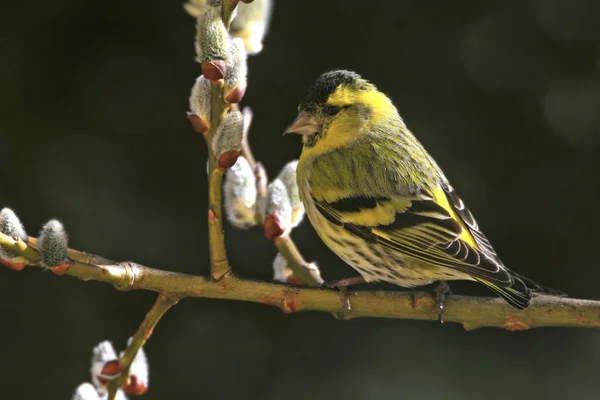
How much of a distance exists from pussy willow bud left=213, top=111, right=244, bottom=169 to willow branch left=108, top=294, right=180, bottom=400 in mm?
313

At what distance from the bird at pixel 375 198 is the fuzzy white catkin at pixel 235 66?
730 millimetres

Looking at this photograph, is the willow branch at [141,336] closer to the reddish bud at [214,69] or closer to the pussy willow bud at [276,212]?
the pussy willow bud at [276,212]

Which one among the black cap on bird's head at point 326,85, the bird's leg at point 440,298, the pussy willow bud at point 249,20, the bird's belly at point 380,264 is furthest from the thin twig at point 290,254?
the black cap on bird's head at point 326,85

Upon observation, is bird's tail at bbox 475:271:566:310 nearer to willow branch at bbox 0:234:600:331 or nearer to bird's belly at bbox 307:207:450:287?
willow branch at bbox 0:234:600:331

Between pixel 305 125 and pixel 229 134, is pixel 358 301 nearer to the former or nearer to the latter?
pixel 229 134

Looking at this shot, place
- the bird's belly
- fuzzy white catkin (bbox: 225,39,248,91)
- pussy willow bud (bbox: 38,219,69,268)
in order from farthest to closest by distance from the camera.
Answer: the bird's belly
fuzzy white catkin (bbox: 225,39,248,91)
pussy willow bud (bbox: 38,219,69,268)

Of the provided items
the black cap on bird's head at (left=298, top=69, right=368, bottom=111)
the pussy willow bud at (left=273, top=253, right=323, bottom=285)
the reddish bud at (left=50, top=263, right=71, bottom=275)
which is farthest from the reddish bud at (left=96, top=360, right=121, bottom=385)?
the black cap on bird's head at (left=298, top=69, right=368, bottom=111)

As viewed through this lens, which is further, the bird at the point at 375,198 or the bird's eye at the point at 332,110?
the bird's eye at the point at 332,110

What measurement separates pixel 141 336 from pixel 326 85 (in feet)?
3.22

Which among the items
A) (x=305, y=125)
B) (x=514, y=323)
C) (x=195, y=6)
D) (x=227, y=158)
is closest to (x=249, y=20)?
(x=195, y=6)

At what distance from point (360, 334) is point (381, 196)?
1039mm

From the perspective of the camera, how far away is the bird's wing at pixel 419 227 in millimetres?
2164

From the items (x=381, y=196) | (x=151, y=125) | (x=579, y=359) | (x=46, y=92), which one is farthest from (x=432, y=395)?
(x=46, y=92)

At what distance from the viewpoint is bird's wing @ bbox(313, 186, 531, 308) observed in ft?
7.10
